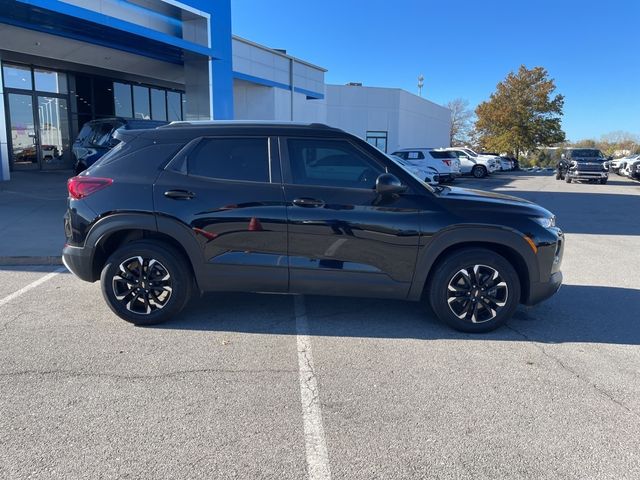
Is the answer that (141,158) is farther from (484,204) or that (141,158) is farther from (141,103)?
(141,103)

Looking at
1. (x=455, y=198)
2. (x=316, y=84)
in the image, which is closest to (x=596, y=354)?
(x=455, y=198)

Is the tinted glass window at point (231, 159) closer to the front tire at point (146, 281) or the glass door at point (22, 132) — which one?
the front tire at point (146, 281)

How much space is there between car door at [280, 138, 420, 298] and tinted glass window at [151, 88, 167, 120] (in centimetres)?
2059

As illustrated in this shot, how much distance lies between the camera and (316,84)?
24.0 meters

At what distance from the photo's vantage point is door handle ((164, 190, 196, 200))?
4383 mm

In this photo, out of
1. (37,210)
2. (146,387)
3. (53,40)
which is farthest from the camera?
(53,40)

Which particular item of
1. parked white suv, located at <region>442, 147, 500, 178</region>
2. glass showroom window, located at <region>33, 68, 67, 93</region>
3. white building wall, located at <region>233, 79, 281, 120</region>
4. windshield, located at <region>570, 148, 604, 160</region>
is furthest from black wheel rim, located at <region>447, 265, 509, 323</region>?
parked white suv, located at <region>442, 147, 500, 178</region>

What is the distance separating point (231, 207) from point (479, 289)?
95.7 inches

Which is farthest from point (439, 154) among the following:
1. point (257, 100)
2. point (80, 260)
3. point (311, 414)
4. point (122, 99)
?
point (311, 414)

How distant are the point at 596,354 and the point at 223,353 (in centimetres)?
322

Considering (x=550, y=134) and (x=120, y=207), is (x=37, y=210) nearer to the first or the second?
(x=120, y=207)

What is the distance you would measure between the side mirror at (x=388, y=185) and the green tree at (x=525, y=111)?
148 feet

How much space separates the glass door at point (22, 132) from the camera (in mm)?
17297

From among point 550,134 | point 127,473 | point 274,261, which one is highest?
point 550,134
